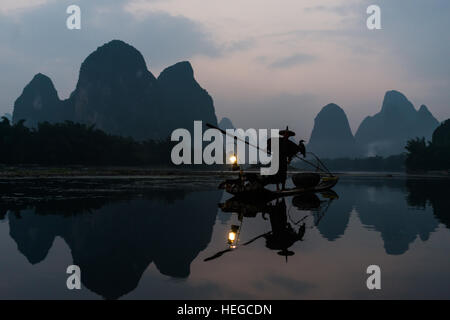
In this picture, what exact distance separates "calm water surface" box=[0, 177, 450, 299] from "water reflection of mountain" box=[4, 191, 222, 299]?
0.03m

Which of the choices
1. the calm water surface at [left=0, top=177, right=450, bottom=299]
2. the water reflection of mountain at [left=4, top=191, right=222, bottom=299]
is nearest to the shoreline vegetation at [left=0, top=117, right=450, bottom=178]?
the water reflection of mountain at [left=4, top=191, right=222, bottom=299]

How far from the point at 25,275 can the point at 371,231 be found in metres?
11.0

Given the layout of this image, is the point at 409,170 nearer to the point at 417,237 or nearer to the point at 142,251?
the point at 417,237

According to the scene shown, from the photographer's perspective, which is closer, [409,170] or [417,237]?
[417,237]

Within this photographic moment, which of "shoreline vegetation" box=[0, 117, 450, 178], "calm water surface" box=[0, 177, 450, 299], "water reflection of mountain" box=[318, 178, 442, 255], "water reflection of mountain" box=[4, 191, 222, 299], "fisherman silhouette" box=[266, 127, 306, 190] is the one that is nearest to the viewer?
"calm water surface" box=[0, 177, 450, 299]

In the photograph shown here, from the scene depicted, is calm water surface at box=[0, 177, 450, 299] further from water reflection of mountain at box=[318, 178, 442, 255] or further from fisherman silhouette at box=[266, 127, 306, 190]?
fisherman silhouette at box=[266, 127, 306, 190]

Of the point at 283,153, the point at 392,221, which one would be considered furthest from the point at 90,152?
the point at 392,221

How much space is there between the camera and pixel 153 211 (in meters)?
17.7

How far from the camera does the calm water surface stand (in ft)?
24.0

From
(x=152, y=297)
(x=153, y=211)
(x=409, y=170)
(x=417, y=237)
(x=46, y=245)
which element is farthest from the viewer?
(x=409, y=170)

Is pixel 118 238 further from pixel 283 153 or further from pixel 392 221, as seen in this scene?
pixel 283 153

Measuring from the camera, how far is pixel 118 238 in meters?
11.8

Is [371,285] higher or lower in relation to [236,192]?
lower
